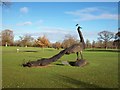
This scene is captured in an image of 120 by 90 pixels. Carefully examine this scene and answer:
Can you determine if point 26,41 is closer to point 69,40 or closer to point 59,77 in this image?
point 69,40

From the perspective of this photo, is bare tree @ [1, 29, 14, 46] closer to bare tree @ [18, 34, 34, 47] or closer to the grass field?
bare tree @ [18, 34, 34, 47]

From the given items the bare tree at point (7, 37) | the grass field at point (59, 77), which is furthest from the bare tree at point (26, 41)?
the grass field at point (59, 77)

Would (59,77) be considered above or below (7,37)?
below

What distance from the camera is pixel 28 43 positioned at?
4742 inches

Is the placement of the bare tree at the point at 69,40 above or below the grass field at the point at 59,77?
above

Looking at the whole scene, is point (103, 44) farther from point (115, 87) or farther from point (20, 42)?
point (115, 87)

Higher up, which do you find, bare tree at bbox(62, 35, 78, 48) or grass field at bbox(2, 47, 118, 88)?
bare tree at bbox(62, 35, 78, 48)

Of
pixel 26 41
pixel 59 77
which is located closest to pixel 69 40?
pixel 26 41

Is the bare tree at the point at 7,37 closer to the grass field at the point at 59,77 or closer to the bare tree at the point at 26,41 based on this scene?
the bare tree at the point at 26,41

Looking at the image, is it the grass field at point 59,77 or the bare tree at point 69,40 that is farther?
the bare tree at point 69,40

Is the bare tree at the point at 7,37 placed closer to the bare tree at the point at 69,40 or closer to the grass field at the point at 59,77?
the bare tree at the point at 69,40

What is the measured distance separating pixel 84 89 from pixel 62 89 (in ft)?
3.81

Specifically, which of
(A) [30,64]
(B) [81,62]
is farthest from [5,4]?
(B) [81,62]

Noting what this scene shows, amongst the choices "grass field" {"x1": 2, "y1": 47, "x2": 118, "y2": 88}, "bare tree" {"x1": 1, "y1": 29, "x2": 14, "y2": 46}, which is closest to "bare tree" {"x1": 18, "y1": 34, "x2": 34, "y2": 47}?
"bare tree" {"x1": 1, "y1": 29, "x2": 14, "y2": 46}
